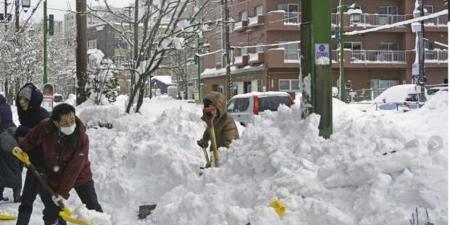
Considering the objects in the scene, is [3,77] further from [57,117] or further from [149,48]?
[57,117]

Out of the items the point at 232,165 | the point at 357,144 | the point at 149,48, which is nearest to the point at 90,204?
the point at 232,165

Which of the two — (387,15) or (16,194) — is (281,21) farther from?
(16,194)

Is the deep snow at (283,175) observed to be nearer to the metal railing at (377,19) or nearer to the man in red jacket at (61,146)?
the man in red jacket at (61,146)

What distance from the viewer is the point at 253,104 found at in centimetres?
1889

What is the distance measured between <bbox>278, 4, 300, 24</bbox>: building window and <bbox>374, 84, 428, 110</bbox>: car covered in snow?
1281 cm

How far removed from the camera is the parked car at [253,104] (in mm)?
18875

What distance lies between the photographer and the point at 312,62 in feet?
20.0

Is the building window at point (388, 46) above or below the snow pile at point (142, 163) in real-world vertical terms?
above

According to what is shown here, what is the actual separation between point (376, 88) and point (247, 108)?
78.0 ft

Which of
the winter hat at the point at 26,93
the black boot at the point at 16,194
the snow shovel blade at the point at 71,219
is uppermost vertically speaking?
the winter hat at the point at 26,93

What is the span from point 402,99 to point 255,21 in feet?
50.4

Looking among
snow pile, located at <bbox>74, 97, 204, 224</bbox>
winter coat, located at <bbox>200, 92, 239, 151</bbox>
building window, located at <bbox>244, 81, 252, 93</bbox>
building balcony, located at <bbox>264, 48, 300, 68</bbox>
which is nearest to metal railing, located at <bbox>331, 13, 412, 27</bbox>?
building balcony, located at <bbox>264, 48, 300, 68</bbox>

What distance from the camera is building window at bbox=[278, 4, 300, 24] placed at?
3822 cm

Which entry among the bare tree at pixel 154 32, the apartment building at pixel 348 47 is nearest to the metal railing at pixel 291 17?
the apartment building at pixel 348 47
